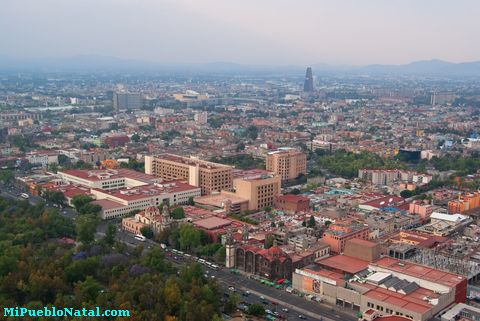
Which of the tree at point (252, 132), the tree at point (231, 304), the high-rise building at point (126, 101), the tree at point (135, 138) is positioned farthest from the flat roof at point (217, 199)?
the high-rise building at point (126, 101)

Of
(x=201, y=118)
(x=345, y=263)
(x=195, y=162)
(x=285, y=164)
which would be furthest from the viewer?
(x=201, y=118)

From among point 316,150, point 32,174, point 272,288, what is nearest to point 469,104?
point 316,150

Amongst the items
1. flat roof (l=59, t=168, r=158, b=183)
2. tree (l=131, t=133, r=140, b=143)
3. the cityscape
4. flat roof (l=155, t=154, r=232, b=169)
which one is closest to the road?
the cityscape

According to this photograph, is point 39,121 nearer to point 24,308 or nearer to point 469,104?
point 24,308

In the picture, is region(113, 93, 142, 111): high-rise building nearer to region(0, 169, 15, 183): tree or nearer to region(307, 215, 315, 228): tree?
region(0, 169, 15, 183): tree

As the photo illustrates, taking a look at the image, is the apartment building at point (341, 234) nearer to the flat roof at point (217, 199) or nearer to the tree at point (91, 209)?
the flat roof at point (217, 199)

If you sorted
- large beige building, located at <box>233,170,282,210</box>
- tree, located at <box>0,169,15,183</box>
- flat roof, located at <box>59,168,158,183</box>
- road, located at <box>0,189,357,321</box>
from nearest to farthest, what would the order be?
road, located at <box>0,189,357,321</box>
large beige building, located at <box>233,170,282,210</box>
flat roof, located at <box>59,168,158,183</box>
tree, located at <box>0,169,15,183</box>

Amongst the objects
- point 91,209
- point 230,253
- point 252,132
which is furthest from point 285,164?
point 252,132

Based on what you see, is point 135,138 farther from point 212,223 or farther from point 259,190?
point 212,223
